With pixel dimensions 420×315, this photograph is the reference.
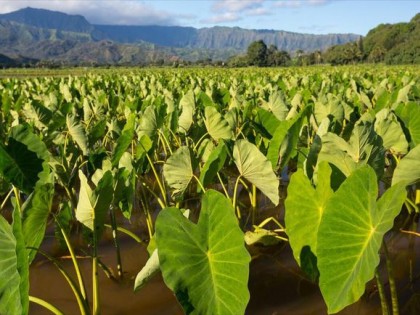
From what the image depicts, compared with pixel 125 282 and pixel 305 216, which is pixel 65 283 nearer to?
pixel 125 282

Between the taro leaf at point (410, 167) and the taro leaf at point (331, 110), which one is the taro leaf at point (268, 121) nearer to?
the taro leaf at point (331, 110)

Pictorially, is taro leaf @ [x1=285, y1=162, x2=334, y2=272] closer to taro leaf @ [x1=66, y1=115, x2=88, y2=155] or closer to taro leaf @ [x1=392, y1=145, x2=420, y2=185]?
taro leaf @ [x1=392, y1=145, x2=420, y2=185]

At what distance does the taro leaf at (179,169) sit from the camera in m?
1.83

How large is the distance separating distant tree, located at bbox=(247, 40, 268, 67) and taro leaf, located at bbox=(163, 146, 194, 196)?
42.1 metres

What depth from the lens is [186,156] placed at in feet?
6.02

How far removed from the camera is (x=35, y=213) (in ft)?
4.15

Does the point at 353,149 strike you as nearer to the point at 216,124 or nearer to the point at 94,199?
the point at 94,199

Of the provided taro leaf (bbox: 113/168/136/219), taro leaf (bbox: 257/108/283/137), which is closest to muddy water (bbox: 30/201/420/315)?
taro leaf (bbox: 113/168/136/219)

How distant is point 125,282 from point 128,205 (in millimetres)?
338

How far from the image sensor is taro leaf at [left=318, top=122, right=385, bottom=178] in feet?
4.51

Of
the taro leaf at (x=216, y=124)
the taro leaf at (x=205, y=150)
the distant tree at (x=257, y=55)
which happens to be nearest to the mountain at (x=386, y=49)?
the distant tree at (x=257, y=55)

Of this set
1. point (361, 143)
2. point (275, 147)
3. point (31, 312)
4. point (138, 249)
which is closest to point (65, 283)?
point (31, 312)

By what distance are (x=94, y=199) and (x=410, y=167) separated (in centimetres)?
96

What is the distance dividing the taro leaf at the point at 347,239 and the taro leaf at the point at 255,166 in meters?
0.57
